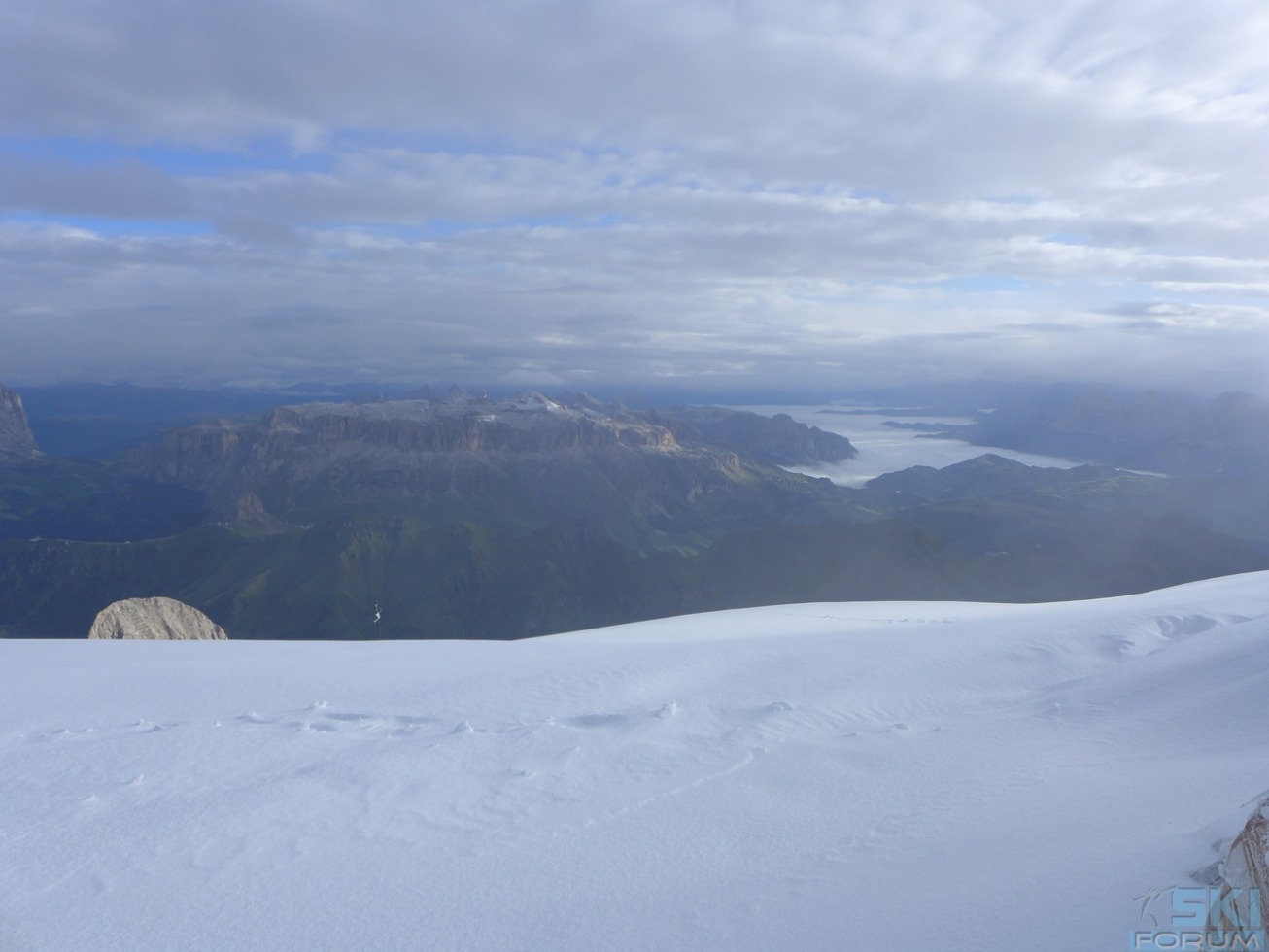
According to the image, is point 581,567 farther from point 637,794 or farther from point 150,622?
point 637,794

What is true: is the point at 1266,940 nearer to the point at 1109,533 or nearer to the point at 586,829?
the point at 586,829

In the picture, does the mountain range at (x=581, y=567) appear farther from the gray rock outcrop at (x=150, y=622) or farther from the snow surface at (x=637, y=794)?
the snow surface at (x=637, y=794)

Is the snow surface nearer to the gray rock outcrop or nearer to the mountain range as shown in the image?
the gray rock outcrop

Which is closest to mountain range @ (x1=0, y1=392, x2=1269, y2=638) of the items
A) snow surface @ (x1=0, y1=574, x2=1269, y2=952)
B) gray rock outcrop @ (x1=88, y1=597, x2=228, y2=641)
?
gray rock outcrop @ (x1=88, y1=597, x2=228, y2=641)

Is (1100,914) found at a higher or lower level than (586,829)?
higher

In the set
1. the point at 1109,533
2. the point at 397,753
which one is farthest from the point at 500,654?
the point at 1109,533
